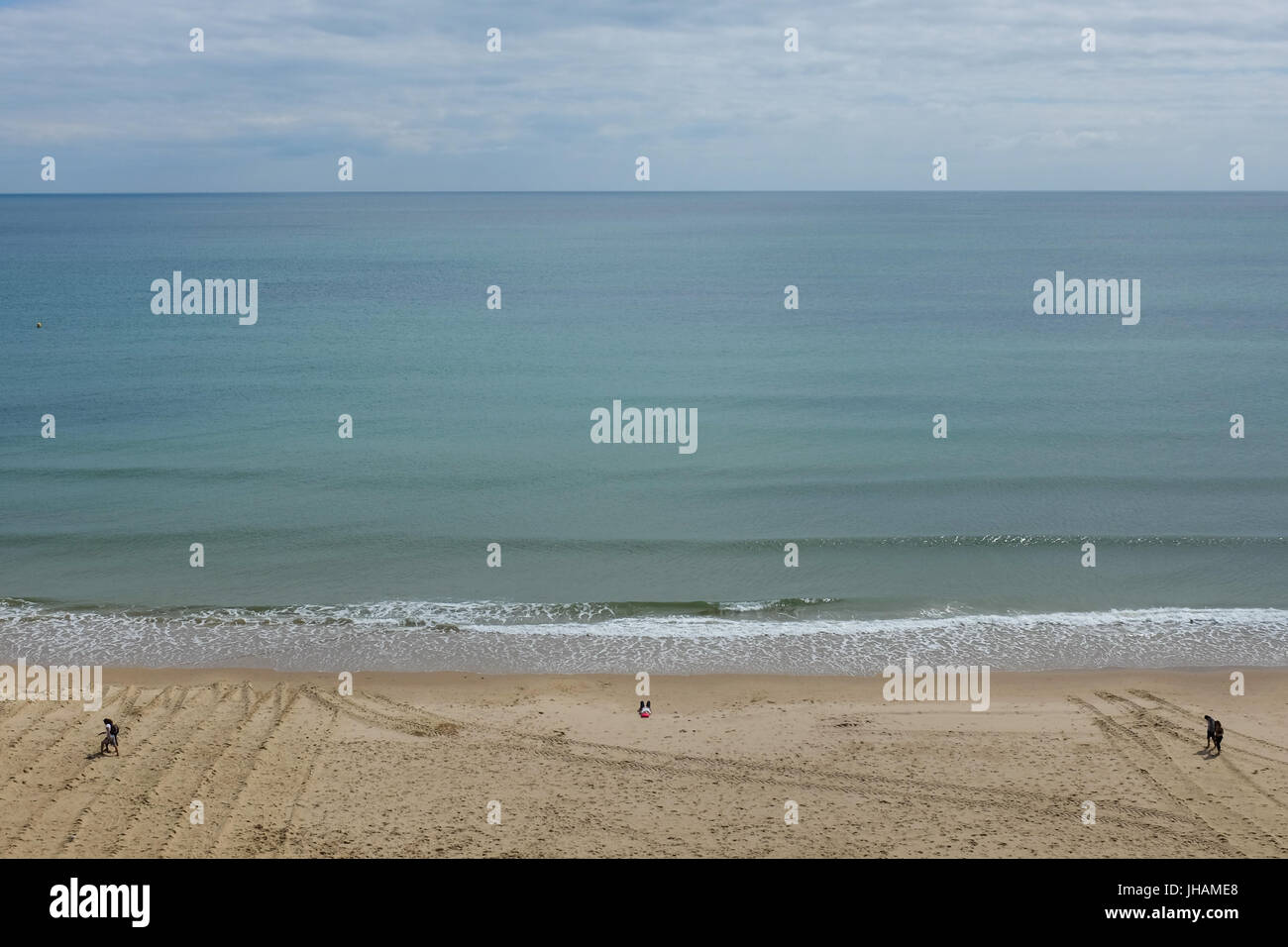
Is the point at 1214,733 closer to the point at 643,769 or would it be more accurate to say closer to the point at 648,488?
the point at 643,769

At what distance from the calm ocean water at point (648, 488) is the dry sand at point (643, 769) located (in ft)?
6.82

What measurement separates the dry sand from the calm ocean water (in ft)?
6.82

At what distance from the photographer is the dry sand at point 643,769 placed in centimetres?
1562

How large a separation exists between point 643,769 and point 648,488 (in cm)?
1726

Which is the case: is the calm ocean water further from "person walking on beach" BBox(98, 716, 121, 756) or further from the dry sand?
"person walking on beach" BBox(98, 716, 121, 756)

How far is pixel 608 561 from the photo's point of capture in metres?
29.3

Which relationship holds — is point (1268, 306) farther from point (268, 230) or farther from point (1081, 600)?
point (268, 230)

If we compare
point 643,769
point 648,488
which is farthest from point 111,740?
point 648,488

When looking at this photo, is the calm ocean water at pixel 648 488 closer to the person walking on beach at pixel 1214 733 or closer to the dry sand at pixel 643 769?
the dry sand at pixel 643 769

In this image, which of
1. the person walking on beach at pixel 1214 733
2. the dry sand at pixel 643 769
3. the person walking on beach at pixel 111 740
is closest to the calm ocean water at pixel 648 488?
the dry sand at pixel 643 769

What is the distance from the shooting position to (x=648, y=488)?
34719mm

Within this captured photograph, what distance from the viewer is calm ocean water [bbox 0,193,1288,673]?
25.3 metres

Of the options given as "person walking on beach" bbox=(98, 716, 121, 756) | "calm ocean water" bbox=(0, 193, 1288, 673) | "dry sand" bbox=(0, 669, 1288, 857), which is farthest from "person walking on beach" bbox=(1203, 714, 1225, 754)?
"person walking on beach" bbox=(98, 716, 121, 756)
